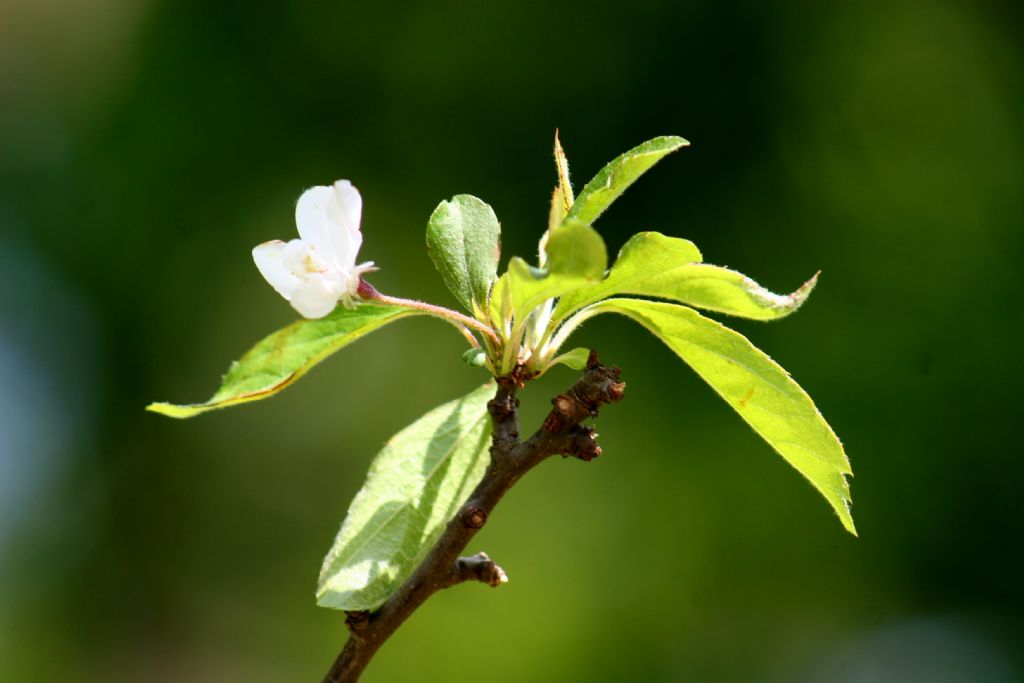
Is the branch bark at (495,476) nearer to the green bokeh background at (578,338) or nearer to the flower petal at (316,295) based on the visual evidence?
the flower petal at (316,295)

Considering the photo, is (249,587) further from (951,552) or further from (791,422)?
(791,422)

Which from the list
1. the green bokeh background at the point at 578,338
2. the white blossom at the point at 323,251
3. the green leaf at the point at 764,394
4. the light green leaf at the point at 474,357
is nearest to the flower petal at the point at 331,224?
the white blossom at the point at 323,251

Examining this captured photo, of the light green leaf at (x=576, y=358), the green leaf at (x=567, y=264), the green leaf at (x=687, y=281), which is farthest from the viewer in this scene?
the light green leaf at (x=576, y=358)

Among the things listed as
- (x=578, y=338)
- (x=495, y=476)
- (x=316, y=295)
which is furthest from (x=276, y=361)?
(x=578, y=338)

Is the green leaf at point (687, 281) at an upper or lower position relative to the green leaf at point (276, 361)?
upper

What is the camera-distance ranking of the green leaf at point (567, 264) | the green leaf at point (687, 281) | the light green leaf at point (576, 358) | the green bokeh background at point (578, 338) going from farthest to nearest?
the green bokeh background at point (578, 338), the light green leaf at point (576, 358), the green leaf at point (687, 281), the green leaf at point (567, 264)

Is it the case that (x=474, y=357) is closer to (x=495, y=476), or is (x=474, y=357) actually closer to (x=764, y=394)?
(x=495, y=476)
